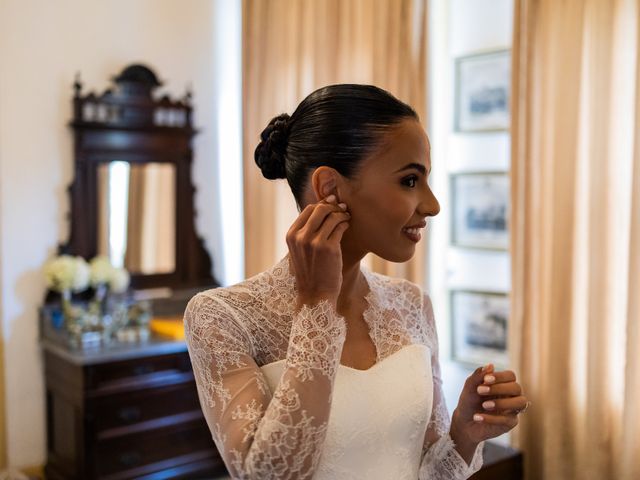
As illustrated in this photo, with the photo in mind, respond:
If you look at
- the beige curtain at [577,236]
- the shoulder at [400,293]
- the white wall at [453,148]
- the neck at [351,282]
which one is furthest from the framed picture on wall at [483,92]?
the neck at [351,282]

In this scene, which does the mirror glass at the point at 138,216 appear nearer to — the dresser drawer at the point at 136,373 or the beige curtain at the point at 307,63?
the beige curtain at the point at 307,63

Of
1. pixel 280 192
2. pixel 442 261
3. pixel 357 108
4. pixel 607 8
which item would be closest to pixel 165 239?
pixel 280 192

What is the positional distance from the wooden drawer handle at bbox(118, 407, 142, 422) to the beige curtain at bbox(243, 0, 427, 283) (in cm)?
100

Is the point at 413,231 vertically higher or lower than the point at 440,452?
higher

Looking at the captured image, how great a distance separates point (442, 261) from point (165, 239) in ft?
5.53

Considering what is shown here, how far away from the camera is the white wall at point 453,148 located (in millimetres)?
3035

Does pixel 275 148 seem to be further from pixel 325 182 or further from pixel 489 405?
pixel 489 405

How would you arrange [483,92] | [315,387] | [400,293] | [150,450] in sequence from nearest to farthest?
[315,387] < [400,293] < [483,92] < [150,450]

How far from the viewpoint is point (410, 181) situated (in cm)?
127

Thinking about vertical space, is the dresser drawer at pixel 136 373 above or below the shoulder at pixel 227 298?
below

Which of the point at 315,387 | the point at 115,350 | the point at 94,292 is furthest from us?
the point at 94,292

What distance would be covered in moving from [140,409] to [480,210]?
1872mm

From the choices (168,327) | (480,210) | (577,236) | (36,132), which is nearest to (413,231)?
(577,236)

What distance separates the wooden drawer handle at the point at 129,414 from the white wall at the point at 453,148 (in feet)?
4.87
